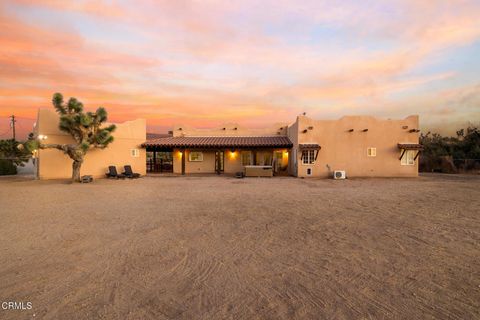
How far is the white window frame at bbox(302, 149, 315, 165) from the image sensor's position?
20175 millimetres

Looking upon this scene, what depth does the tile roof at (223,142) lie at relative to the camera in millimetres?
21712

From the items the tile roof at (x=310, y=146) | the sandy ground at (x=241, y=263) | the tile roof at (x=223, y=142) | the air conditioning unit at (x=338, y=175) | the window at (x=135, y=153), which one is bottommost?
the sandy ground at (x=241, y=263)

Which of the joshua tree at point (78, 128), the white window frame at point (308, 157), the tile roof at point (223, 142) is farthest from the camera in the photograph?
the tile roof at point (223, 142)

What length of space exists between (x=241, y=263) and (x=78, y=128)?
1798 cm

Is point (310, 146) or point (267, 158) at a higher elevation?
point (310, 146)

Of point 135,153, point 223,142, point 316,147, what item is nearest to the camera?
point 316,147

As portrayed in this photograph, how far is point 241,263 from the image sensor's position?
435 centimetres

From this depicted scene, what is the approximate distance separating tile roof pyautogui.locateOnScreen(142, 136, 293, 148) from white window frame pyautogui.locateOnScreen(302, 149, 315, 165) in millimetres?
1858

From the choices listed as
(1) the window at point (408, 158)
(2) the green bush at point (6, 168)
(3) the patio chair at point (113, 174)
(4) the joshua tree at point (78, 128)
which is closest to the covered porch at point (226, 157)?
(3) the patio chair at point (113, 174)

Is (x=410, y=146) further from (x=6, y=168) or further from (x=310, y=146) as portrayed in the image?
(x=6, y=168)

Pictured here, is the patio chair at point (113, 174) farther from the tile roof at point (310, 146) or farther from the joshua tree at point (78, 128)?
the tile roof at point (310, 146)

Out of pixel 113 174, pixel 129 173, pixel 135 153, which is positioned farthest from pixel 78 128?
pixel 135 153

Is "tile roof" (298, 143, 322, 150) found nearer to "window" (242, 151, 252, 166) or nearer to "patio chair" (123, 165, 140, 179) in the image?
"window" (242, 151, 252, 166)

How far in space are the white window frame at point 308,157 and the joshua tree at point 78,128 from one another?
49.5 ft
